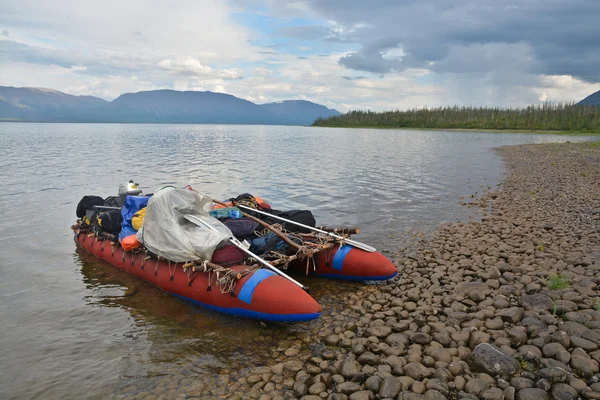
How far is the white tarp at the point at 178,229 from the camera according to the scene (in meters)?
8.09

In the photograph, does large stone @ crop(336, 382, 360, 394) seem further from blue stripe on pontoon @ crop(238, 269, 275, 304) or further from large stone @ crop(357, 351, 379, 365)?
blue stripe on pontoon @ crop(238, 269, 275, 304)

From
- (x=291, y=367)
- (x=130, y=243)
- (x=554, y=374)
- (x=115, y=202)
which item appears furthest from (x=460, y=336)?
(x=115, y=202)

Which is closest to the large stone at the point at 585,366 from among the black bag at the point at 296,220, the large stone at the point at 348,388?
the large stone at the point at 348,388

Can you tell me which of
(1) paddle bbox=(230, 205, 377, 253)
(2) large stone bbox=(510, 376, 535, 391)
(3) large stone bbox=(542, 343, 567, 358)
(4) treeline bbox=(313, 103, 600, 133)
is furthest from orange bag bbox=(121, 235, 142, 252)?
(4) treeline bbox=(313, 103, 600, 133)

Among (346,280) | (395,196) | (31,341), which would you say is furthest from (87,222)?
(395,196)

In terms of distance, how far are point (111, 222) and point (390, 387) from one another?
30.1ft

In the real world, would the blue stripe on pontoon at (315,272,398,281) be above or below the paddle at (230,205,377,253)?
below

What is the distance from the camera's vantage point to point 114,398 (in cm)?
552

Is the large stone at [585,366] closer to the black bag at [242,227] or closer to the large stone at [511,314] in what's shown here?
the large stone at [511,314]

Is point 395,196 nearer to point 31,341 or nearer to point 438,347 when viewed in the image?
point 438,347

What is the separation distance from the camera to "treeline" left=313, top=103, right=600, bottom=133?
335 ft

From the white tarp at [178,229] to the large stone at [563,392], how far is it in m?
5.97

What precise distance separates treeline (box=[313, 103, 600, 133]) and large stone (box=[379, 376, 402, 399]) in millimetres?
108236

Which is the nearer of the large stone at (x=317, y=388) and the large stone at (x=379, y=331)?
the large stone at (x=317, y=388)
